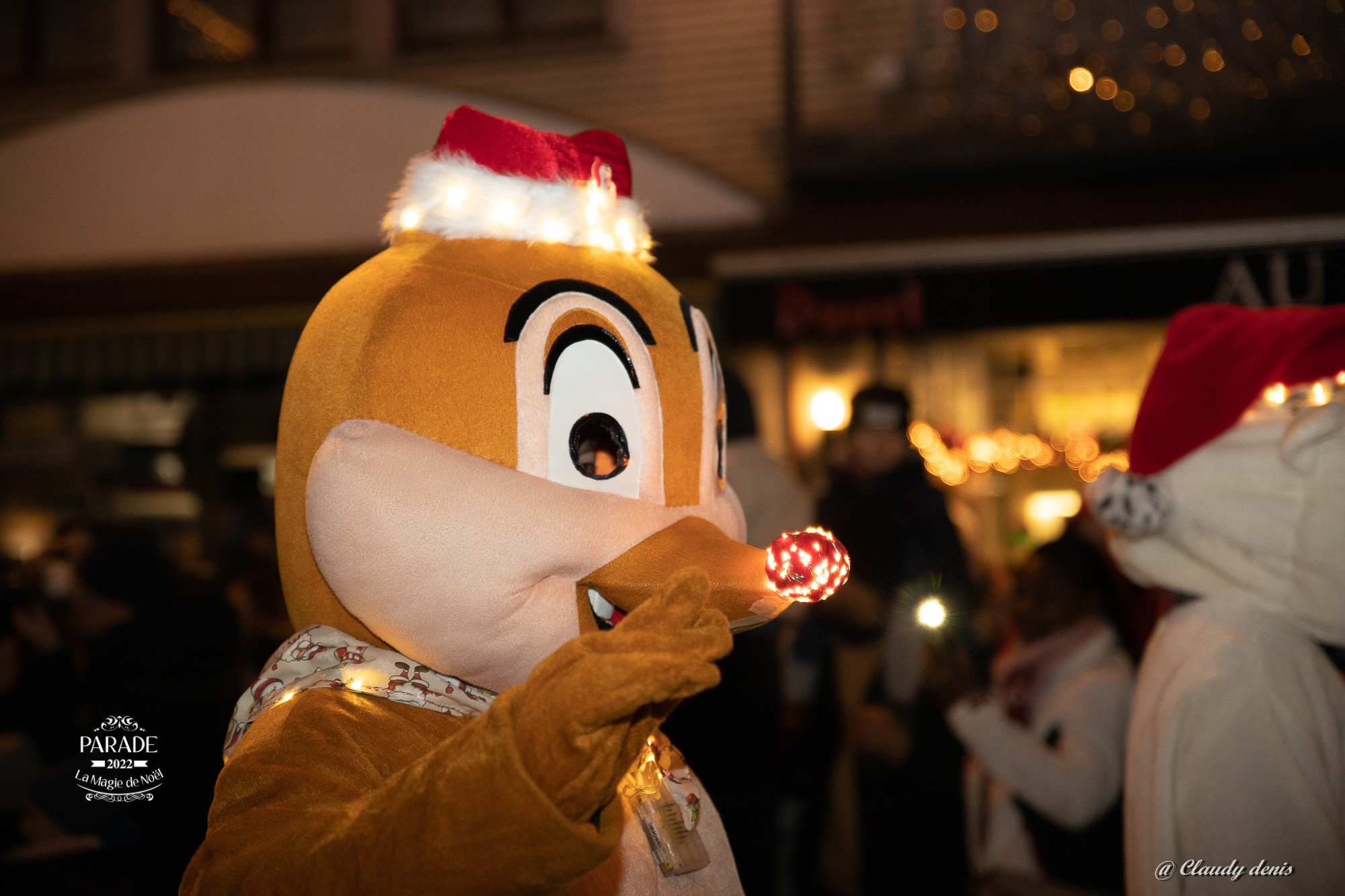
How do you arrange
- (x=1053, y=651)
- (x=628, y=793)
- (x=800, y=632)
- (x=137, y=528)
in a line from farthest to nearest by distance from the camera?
(x=137, y=528) < (x=800, y=632) < (x=1053, y=651) < (x=628, y=793)

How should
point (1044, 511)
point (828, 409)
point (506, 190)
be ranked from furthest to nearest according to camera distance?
point (1044, 511) < point (828, 409) < point (506, 190)

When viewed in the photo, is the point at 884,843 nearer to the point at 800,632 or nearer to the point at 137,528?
the point at 800,632

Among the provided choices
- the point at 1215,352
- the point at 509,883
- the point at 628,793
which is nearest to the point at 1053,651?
the point at 1215,352

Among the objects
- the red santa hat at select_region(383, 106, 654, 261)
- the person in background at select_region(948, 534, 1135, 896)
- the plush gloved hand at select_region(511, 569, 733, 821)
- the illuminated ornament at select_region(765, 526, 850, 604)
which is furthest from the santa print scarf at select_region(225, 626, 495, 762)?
the person in background at select_region(948, 534, 1135, 896)

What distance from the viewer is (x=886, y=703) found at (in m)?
3.40

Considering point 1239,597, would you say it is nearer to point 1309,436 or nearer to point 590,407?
point 1309,436

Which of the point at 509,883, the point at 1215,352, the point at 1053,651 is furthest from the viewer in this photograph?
the point at 1053,651

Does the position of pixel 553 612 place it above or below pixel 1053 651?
above

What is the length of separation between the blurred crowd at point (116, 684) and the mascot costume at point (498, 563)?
1.17 meters

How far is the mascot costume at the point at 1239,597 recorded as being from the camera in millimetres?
1793

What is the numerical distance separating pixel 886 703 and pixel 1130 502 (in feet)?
5.10

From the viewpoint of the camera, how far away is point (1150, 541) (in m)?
2.18

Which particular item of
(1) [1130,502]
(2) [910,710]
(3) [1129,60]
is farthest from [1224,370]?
(3) [1129,60]

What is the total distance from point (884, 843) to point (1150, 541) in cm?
159
